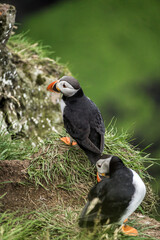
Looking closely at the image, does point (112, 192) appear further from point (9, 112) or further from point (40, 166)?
point (9, 112)

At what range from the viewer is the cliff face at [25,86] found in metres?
4.97

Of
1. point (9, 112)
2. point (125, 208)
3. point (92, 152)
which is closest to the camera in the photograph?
point (125, 208)

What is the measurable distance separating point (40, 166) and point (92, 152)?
0.59 meters

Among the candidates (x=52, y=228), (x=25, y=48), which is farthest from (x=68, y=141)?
(x=25, y=48)

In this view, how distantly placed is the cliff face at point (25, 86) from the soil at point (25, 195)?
109cm

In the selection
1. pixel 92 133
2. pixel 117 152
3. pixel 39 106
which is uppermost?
pixel 92 133

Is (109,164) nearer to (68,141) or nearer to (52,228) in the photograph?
(52,228)

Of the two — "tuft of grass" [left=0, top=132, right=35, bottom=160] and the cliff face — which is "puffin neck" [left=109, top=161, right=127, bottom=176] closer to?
"tuft of grass" [left=0, top=132, right=35, bottom=160]

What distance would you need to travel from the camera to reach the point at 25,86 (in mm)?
5535

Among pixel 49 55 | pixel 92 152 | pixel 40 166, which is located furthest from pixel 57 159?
pixel 49 55

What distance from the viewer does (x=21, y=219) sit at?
126 inches

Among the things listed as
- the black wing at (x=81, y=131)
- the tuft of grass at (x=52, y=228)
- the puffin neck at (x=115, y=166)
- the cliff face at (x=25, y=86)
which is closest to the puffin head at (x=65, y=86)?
the black wing at (x=81, y=131)

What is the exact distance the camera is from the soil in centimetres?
353

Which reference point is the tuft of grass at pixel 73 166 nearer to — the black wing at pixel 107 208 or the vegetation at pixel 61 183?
the vegetation at pixel 61 183
